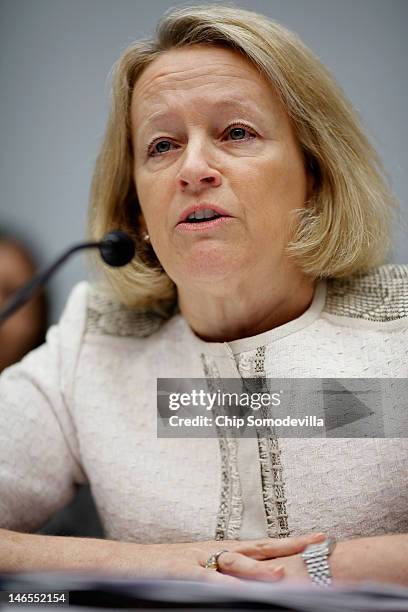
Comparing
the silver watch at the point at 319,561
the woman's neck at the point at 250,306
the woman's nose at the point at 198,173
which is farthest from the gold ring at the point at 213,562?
the woman's nose at the point at 198,173

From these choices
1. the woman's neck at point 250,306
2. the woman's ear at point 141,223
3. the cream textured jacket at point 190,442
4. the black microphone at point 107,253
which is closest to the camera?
the black microphone at point 107,253

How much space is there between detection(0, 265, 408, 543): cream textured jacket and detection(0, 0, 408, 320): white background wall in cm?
32

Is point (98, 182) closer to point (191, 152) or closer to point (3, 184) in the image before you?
point (191, 152)

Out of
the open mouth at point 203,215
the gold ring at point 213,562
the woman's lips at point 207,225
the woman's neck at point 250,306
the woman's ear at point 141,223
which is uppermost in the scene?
the woman's ear at point 141,223

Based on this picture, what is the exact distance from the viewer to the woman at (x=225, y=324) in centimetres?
95

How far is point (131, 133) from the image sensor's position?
1.17 meters

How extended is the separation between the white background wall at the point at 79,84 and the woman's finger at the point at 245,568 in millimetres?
658

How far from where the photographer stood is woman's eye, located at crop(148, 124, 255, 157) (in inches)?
40.0

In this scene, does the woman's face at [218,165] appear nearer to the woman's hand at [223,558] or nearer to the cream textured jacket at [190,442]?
the cream textured jacket at [190,442]

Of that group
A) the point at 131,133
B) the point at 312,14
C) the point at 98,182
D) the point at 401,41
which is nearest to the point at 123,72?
the point at 131,133

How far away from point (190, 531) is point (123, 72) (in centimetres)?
75

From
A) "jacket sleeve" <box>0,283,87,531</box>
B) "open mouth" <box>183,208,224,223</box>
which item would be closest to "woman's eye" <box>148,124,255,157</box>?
"open mouth" <box>183,208,224,223</box>

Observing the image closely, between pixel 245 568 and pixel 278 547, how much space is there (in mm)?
56

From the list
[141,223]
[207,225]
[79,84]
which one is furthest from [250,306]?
[79,84]
